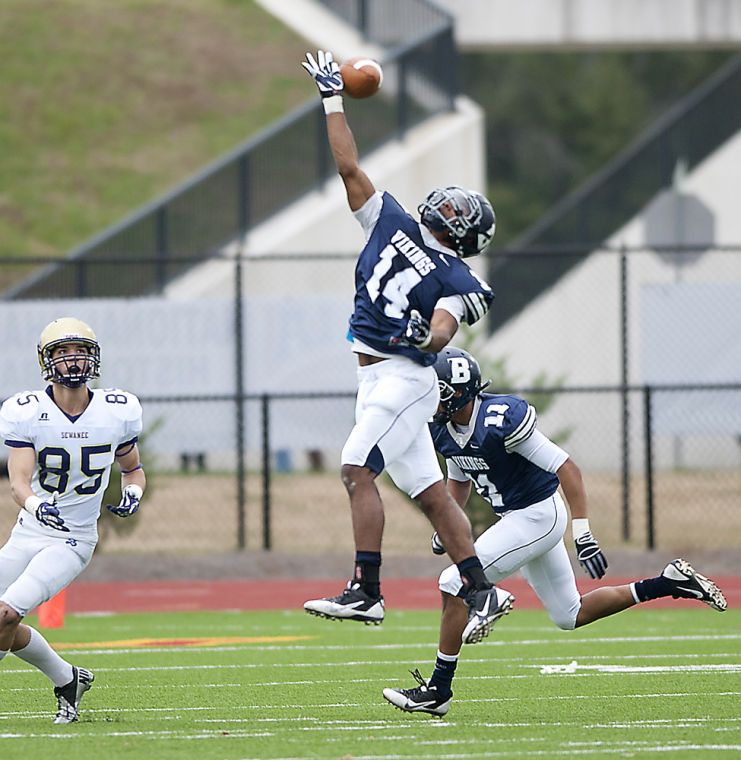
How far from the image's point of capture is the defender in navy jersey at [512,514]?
22.4 feet

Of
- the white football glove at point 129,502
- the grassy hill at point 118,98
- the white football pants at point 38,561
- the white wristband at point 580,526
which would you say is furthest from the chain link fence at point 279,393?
the grassy hill at point 118,98

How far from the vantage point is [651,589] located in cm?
726

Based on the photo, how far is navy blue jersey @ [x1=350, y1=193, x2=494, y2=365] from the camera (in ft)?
22.2

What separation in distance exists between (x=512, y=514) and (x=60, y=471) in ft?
7.14

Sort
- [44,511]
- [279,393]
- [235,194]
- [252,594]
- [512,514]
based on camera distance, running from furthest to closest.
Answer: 1. [235,194]
2. [279,393]
3. [252,594]
4. [512,514]
5. [44,511]

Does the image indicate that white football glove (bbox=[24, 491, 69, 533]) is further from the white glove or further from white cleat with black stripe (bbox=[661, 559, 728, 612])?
white cleat with black stripe (bbox=[661, 559, 728, 612])

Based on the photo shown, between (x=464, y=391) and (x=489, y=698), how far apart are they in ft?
5.30

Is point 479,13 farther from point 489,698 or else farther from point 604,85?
point 604,85

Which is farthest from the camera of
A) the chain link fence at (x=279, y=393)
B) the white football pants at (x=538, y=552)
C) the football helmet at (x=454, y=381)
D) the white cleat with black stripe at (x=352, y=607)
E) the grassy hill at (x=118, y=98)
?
the grassy hill at (x=118, y=98)

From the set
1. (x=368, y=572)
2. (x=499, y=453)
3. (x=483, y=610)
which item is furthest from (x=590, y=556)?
(x=368, y=572)

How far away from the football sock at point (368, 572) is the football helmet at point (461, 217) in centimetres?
147

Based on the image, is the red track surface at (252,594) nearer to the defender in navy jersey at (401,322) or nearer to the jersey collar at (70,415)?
the jersey collar at (70,415)

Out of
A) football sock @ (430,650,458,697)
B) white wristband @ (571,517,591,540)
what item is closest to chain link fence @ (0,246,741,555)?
white wristband @ (571,517,591,540)

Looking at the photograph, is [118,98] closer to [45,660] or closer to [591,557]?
[45,660]
